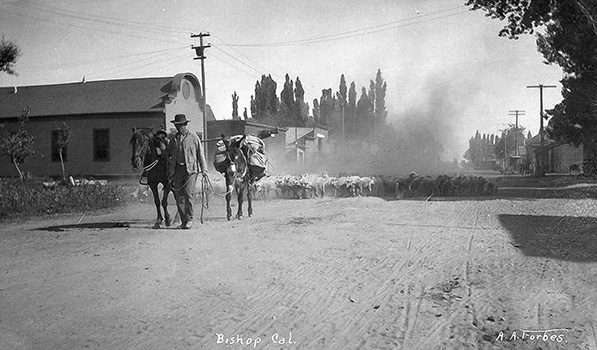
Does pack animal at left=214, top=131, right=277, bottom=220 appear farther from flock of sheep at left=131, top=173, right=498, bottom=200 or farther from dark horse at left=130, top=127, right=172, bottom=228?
flock of sheep at left=131, top=173, right=498, bottom=200

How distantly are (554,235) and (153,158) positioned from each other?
8956 mm

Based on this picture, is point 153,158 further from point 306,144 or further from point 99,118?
point 306,144

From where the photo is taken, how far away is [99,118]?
30625mm

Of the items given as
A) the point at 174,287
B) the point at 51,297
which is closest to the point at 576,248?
the point at 174,287

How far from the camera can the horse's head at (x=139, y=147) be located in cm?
1130

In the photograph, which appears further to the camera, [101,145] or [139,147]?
[101,145]

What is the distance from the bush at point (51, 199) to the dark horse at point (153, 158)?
180 inches

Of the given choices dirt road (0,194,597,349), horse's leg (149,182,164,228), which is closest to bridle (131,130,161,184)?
horse's leg (149,182,164,228)

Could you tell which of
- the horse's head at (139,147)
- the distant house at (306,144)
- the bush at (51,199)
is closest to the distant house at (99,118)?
the bush at (51,199)

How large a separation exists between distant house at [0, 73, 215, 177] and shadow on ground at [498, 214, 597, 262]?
22528 millimetres

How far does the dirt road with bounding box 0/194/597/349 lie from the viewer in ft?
15.2

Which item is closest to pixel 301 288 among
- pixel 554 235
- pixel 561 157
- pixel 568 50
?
pixel 554 235

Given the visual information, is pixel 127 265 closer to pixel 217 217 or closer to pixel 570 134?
pixel 217 217
